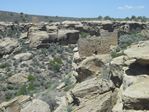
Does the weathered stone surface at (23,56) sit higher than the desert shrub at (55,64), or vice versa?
the weathered stone surface at (23,56)

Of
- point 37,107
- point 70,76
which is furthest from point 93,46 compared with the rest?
point 37,107

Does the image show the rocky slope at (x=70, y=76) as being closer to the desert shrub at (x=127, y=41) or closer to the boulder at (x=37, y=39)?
the boulder at (x=37, y=39)

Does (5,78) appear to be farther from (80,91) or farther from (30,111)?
(80,91)

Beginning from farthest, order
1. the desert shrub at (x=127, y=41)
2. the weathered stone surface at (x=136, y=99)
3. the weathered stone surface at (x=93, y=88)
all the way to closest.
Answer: the desert shrub at (x=127, y=41)
the weathered stone surface at (x=93, y=88)
the weathered stone surface at (x=136, y=99)

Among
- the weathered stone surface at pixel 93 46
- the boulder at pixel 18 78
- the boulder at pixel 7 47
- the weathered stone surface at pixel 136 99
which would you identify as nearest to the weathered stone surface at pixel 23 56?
the boulder at pixel 7 47

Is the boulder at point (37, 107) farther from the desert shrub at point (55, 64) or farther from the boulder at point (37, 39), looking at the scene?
the boulder at point (37, 39)

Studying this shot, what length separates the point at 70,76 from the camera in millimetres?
22859

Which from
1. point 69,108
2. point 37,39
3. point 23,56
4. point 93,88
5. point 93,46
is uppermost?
point 93,46

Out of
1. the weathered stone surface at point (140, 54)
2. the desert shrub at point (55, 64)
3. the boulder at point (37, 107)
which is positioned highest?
the weathered stone surface at point (140, 54)

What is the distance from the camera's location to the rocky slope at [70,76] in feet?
37.1

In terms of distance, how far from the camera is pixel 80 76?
17.8 m

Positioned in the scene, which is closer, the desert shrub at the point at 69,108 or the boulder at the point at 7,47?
the desert shrub at the point at 69,108

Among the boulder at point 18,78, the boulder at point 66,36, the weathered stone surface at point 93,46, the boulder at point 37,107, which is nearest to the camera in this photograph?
the boulder at point 37,107

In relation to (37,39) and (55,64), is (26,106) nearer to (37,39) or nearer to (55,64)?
(55,64)
